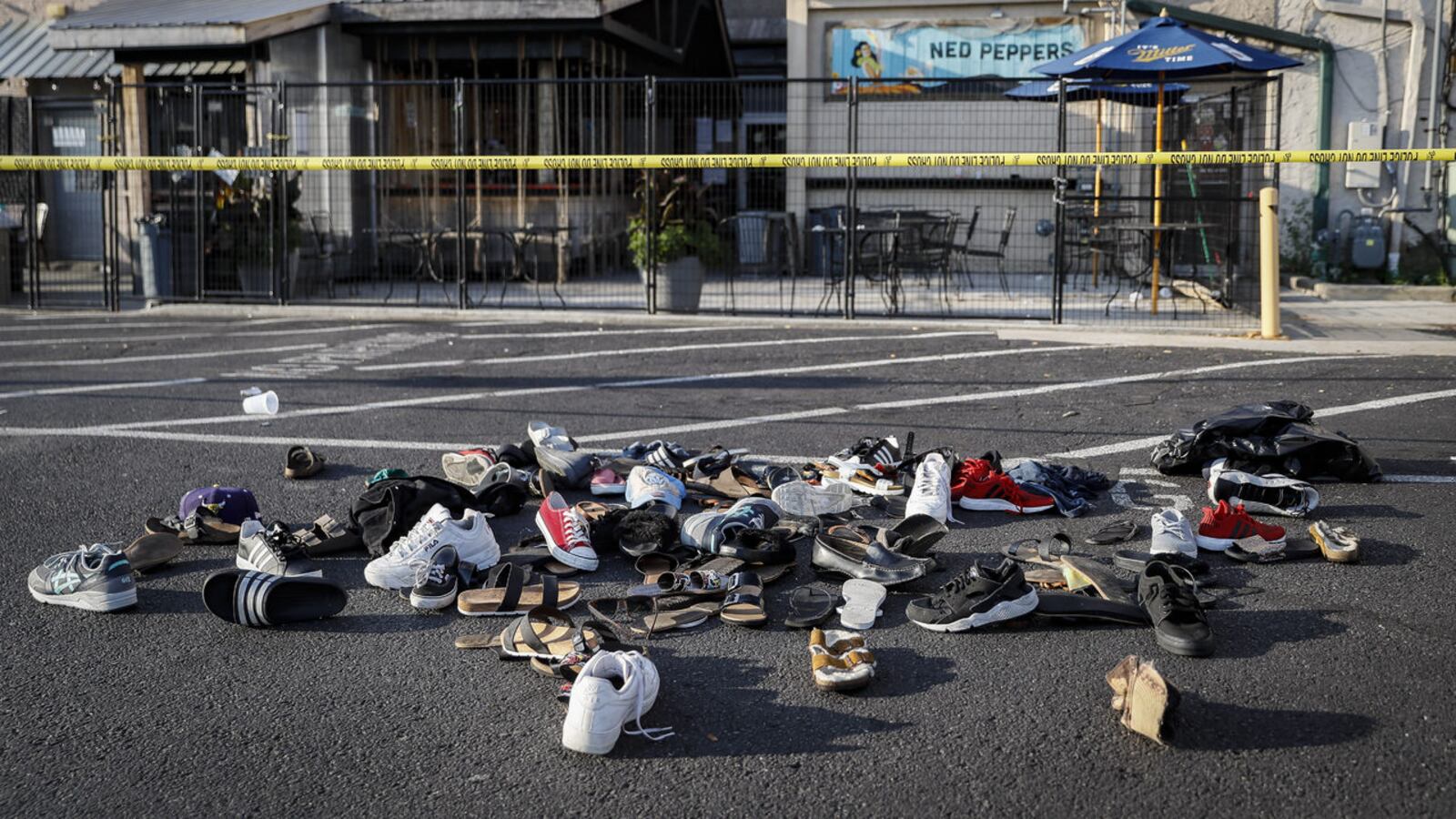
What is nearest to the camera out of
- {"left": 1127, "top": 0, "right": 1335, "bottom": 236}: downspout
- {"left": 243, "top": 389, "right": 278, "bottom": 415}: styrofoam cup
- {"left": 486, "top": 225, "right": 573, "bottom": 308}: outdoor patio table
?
{"left": 243, "top": 389, "right": 278, "bottom": 415}: styrofoam cup

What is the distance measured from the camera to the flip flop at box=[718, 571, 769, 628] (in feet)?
14.9

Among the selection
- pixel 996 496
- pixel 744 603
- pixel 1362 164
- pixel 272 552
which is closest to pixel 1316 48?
pixel 1362 164

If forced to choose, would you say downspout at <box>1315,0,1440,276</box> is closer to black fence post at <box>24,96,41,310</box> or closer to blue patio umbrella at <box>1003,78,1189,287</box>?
blue patio umbrella at <box>1003,78,1189,287</box>

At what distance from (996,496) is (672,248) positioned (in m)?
8.39

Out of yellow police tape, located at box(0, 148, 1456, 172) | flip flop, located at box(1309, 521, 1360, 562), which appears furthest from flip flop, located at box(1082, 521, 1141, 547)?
yellow police tape, located at box(0, 148, 1456, 172)

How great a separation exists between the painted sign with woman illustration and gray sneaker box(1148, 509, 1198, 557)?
1419 cm

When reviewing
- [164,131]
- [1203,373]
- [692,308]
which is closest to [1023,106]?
[692,308]

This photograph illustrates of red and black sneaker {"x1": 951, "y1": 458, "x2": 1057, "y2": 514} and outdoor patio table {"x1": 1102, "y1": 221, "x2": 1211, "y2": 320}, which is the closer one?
red and black sneaker {"x1": 951, "y1": 458, "x2": 1057, "y2": 514}

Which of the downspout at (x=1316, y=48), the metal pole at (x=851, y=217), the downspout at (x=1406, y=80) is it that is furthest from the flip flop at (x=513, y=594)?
the downspout at (x=1406, y=80)

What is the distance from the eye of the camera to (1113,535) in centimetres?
550

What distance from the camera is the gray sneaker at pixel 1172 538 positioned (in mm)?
5133

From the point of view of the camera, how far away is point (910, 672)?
4.10 metres

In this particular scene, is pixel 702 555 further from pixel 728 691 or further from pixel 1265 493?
pixel 1265 493

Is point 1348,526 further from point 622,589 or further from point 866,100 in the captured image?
point 866,100
